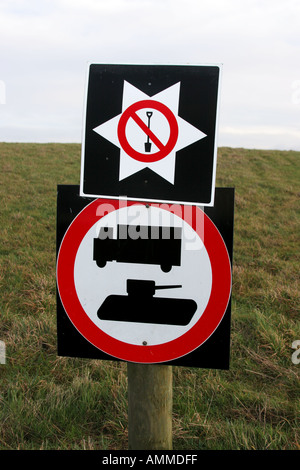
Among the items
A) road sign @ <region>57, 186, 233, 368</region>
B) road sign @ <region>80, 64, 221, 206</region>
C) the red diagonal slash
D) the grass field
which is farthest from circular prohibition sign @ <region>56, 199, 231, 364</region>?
the grass field

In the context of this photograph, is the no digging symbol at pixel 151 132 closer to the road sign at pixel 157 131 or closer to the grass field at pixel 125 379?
the road sign at pixel 157 131

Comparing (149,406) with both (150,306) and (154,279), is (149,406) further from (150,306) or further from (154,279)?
(154,279)

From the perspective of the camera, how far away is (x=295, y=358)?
132 inches

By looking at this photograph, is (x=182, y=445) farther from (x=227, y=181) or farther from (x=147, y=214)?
(x=227, y=181)

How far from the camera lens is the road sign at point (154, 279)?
1.68 m

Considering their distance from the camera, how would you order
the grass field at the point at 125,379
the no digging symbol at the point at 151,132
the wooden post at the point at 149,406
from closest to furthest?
the no digging symbol at the point at 151,132 < the wooden post at the point at 149,406 < the grass field at the point at 125,379

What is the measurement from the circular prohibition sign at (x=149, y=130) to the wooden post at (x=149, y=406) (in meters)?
0.86

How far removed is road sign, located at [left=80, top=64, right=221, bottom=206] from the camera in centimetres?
162

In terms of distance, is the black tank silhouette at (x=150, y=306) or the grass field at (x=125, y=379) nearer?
the black tank silhouette at (x=150, y=306)

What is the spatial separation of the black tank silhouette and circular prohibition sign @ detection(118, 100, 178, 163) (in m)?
0.50

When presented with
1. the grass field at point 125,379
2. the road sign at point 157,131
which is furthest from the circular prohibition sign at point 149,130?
the grass field at point 125,379

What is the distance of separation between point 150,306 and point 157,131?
2.29 ft

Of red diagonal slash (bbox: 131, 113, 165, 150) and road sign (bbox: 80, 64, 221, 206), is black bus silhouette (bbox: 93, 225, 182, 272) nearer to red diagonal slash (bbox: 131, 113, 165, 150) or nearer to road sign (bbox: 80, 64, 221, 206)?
road sign (bbox: 80, 64, 221, 206)
